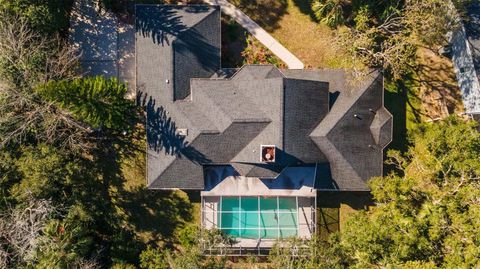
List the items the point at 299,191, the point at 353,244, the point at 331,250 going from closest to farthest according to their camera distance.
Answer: the point at 353,244, the point at 331,250, the point at 299,191

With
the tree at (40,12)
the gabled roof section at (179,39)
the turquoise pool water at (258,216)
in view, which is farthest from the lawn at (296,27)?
the tree at (40,12)

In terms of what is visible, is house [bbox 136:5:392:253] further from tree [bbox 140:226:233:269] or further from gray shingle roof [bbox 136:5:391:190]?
tree [bbox 140:226:233:269]

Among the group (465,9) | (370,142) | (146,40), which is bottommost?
(370,142)

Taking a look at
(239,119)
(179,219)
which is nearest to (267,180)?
(239,119)

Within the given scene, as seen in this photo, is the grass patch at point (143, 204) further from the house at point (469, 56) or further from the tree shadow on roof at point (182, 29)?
the house at point (469, 56)

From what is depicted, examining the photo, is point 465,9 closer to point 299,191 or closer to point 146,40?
point 299,191

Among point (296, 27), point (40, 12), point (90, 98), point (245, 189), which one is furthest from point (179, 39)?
point (245, 189)

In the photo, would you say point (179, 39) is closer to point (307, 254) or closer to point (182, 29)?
point (182, 29)

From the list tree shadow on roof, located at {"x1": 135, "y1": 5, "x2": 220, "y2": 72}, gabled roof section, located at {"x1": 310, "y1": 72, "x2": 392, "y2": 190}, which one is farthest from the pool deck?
tree shadow on roof, located at {"x1": 135, "y1": 5, "x2": 220, "y2": 72}
